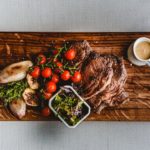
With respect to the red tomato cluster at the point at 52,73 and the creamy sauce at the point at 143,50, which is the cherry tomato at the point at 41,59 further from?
the creamy sauce at the point at 143,50

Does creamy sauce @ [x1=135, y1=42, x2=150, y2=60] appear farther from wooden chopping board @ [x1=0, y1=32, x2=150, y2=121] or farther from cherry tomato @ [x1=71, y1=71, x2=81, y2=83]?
cherry tomato @ [x1=71, y1=71, x2=81, y2=83]

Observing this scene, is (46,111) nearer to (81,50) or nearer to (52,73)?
(52,73)

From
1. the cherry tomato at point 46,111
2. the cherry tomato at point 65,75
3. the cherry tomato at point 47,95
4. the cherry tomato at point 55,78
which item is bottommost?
the cherry tomato at point 46,111

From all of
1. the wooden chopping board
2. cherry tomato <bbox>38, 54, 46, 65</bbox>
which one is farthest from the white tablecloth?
cherry tomato <bbox>38, 54, 46, 65</bbox>

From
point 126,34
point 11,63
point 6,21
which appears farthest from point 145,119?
point 6,21

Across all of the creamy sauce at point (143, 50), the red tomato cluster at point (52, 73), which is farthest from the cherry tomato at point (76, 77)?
the creamy sauce at point (143, 50)

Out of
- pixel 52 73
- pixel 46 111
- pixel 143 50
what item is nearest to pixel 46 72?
pixel 52 73

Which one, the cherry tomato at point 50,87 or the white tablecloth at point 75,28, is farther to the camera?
the white tablecloth at point 75,28
